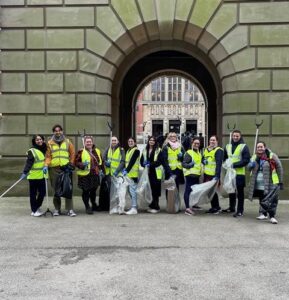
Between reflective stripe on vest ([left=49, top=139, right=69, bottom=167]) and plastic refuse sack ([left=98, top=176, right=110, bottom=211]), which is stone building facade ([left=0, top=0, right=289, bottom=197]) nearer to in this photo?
plastic refuse sack ([left=98, top=176, right=110, bottom=211])

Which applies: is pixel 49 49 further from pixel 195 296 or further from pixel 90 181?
pixel 195 296

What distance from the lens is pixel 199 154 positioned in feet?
30.3

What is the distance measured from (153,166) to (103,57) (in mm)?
3495

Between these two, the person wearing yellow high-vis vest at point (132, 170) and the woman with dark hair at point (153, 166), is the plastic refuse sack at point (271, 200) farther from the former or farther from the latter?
the person wearing yellow high-vis vest at point (132, 170)

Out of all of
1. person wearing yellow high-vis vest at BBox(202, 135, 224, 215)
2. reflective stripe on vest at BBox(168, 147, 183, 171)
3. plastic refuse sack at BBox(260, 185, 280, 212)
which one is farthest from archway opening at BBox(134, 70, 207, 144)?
plastic refuse sack at BBox(260, 185, 280, 212)

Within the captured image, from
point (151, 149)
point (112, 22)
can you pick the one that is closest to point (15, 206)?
point (151, 149)

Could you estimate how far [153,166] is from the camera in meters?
9.24

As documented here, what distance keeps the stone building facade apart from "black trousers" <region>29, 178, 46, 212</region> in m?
2.53

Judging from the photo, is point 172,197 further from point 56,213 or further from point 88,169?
point 56,213

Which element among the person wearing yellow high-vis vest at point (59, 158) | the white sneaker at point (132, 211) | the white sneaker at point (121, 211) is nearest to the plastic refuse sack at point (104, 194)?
the white sneaker at point (121, 211)

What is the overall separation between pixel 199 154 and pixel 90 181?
2345mm

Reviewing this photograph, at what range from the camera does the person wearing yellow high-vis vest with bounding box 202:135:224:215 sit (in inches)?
353

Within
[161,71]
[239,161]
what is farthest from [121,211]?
[161,71]

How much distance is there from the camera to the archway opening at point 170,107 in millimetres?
61625
